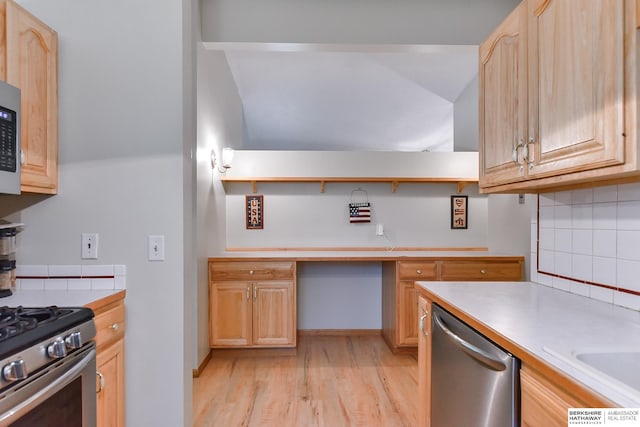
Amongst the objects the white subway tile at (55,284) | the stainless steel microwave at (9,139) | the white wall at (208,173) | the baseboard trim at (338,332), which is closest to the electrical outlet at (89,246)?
the white subway tile at (55,284)

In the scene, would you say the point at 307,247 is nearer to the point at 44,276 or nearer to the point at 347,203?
the point at 347,203

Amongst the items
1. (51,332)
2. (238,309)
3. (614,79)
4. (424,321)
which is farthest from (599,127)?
(238,309)

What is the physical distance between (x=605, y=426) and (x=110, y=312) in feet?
5.52

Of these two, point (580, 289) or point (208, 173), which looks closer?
point (580, 289)

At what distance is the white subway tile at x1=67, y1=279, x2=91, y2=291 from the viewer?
163cm

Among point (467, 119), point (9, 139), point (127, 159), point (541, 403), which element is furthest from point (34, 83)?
point (467, 119)

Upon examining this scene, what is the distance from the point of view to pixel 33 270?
1.63 metres

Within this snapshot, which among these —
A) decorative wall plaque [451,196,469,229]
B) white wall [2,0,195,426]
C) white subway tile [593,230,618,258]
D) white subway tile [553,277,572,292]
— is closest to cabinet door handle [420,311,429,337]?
white subway tile [553,277,572,292]

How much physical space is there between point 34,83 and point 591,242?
252 cm

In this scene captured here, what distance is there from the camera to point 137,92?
165 centimetres

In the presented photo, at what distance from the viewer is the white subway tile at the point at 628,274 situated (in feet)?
4.25

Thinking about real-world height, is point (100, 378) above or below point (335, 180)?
below

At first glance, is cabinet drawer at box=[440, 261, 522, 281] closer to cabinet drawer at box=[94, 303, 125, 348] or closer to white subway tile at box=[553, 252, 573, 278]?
white subway tile at box=[553, 252, 573, 278]

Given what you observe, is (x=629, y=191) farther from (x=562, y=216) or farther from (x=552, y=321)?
(x=552, y=321)
